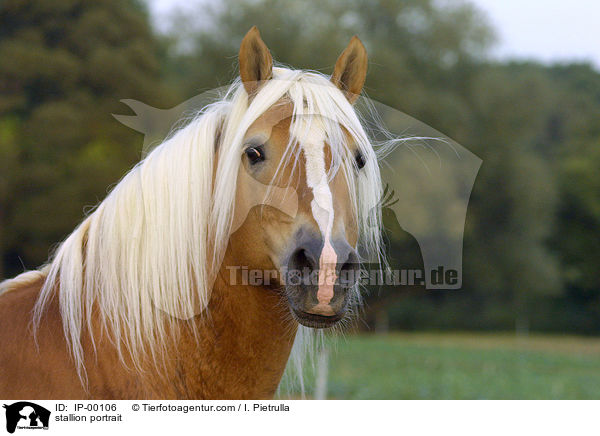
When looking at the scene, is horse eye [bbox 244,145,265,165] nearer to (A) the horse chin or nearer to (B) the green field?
(A) the horse chin

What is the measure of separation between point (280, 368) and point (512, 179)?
24076 millimetres

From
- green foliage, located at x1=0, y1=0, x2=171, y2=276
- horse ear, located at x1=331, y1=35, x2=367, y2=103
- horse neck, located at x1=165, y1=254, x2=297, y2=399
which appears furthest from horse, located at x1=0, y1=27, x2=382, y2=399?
green foliage, located at x1=0, y1=0, x2=171, y2=276

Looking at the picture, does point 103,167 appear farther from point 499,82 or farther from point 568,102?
point 568,102

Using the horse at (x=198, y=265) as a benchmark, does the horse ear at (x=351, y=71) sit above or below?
above

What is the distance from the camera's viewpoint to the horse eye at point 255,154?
2.24 metres

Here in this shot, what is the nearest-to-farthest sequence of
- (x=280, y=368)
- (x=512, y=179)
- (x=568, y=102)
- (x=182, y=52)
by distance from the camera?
1. (x=280, y=368)
2. (x=182, y=52)
3. (x=512, y=179)
4. (x=568, y=102)

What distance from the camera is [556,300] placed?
28.8 metres

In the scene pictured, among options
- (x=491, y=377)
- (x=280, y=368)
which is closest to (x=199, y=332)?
(x=280, y=368)

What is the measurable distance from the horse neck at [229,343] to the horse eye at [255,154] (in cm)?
43

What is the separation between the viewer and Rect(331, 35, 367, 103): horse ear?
8.19ft

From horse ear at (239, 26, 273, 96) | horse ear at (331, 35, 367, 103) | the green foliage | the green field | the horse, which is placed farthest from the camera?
the green foliage

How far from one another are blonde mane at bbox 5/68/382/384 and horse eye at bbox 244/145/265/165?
5 centimetres
